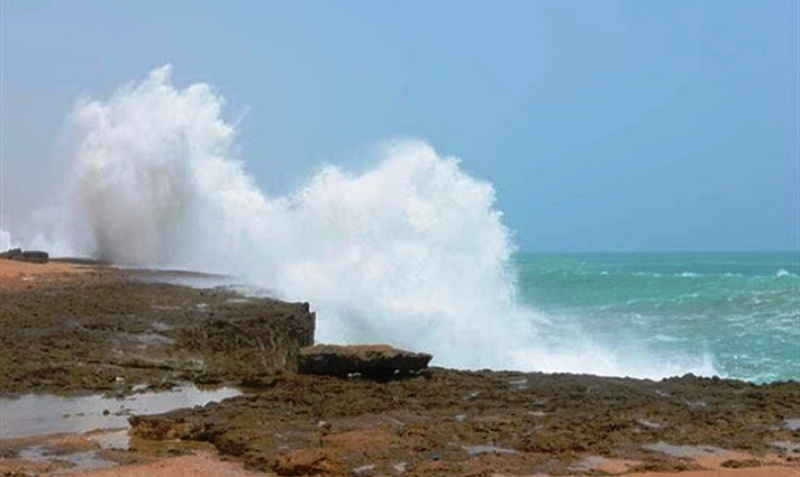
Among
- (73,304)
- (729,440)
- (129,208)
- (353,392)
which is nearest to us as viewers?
(729,440)

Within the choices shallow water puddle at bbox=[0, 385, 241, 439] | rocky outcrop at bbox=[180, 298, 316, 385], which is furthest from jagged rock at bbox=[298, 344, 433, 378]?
shallow water puddle at bbox=[0, 385, 241, 439]

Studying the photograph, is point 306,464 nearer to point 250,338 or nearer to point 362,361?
point 362,361

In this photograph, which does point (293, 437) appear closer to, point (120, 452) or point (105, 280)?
point (120, 452)

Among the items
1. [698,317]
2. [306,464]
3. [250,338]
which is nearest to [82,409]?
[306,464]

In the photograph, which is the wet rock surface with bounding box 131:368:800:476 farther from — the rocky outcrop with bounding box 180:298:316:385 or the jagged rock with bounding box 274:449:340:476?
the rocky outcrop with bounding box 180:298:316:385

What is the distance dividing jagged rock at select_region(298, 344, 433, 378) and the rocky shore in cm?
2

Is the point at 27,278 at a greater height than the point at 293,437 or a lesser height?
greater

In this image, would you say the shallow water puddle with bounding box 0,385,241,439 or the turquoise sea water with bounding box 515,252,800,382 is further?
the turquoise sea water with bounding box 515,252,800,382

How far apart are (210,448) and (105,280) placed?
13909 millimetres

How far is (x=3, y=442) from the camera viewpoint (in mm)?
8281

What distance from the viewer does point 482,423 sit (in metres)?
9.02

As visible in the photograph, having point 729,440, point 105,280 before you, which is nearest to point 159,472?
point 729,440

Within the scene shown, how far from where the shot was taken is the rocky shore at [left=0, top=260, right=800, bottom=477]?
7.68 m

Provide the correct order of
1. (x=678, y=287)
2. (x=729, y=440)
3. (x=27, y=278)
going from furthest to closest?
(x=678, y=287)
(x=27, y=278)
(x=729, y=440)
